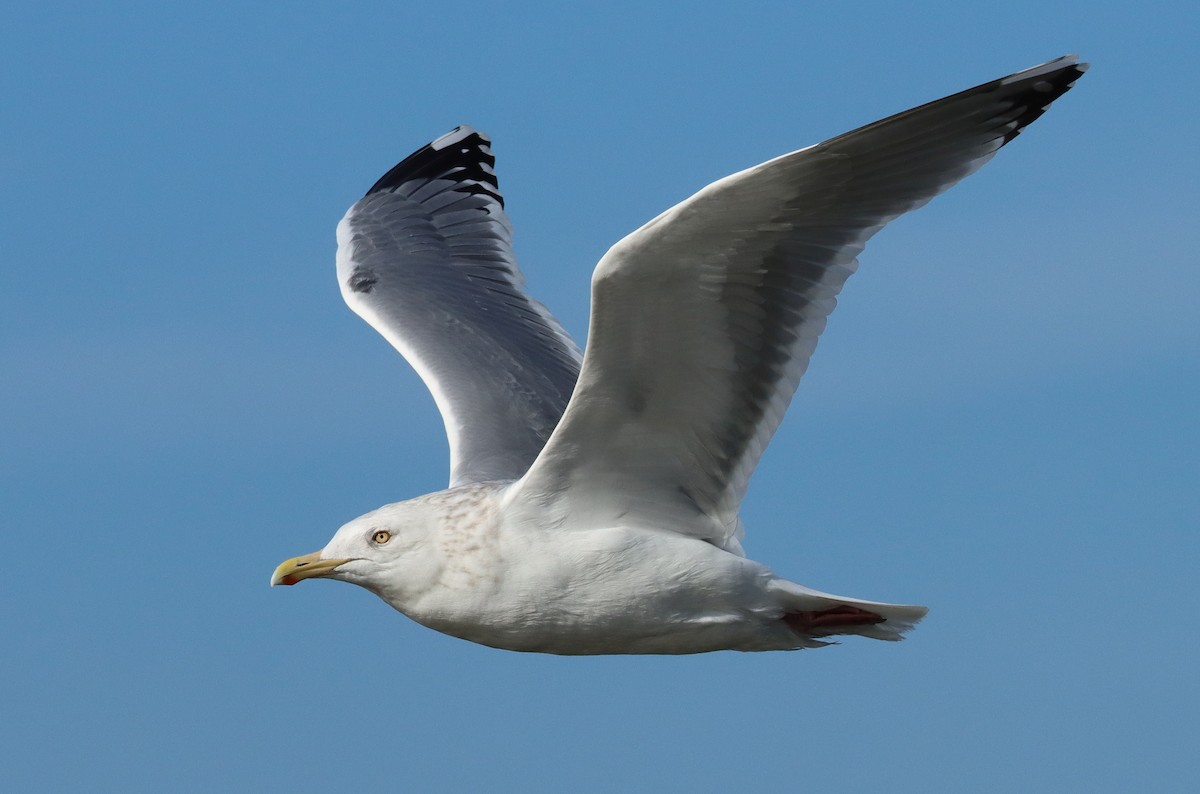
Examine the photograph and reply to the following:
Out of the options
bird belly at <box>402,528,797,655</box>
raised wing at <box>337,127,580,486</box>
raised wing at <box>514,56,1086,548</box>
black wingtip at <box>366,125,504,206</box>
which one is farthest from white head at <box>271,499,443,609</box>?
black wingtip at <box>366,125,504,206</box>

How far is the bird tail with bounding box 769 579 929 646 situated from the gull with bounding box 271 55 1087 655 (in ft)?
0.04

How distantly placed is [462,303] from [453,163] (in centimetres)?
215

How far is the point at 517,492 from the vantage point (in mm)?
8367

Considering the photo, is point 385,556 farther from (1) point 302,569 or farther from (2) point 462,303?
(2) point 462,303

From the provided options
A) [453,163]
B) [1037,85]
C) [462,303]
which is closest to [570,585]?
[1037,85]

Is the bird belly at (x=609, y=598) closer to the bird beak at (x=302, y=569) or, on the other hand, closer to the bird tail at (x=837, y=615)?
the bird tail at (x=837, y=615)

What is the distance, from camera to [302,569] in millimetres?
8844

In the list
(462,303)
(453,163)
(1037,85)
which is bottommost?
(1037,85)

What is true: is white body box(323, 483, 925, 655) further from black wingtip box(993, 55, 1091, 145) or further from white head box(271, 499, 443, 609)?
black wingtip box(993, 55, 1091, 145)

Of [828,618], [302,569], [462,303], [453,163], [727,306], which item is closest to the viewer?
[727,306]

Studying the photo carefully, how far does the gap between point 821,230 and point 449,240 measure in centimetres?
535

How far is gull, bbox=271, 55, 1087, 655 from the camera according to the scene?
7492mm

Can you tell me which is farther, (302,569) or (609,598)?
(302,569)

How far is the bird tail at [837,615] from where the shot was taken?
337 inches
